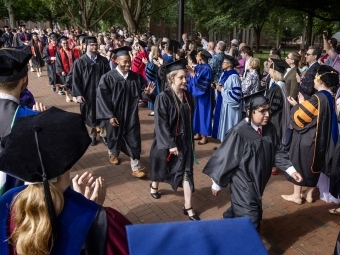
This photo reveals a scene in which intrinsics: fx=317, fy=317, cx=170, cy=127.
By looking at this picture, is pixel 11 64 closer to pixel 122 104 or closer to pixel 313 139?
pixel 122 104

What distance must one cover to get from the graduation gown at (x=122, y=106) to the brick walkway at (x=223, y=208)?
0.60 m

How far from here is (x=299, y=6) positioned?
16.0 m

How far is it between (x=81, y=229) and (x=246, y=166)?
2237 millimetres

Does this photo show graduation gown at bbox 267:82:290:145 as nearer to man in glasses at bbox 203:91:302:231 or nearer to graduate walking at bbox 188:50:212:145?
graduate walking at bbox 188:50:212:145

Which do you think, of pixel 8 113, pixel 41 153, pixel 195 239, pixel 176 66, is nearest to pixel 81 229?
pixel 41 153

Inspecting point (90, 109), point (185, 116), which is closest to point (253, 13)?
point (90, 109)

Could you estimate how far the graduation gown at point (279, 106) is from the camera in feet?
18.2

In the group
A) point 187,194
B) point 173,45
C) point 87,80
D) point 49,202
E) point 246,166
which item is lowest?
point 187,194

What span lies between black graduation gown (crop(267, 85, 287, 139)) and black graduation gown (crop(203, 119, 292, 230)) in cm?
217

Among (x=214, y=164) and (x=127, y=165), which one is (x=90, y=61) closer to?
(x=127, y=165)

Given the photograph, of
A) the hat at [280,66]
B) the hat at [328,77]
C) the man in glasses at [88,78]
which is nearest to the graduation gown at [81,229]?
the hat at [328,77]

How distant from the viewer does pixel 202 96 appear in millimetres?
7211

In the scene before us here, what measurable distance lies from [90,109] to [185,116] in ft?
10.5

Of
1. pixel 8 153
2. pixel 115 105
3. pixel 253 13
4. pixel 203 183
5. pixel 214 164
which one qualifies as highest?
pixel 253 13
